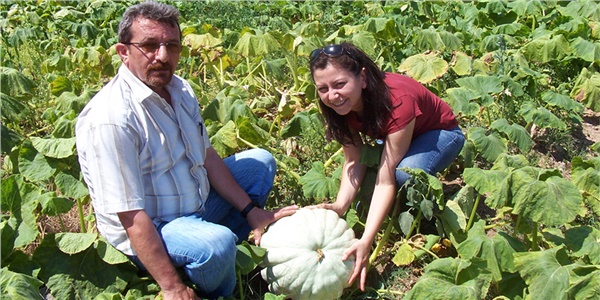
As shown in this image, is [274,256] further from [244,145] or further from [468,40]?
[468,40]

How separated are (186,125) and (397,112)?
3.12 ft

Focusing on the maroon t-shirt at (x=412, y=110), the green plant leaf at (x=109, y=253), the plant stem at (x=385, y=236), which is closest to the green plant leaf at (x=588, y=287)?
the plant stem at (x=385, y=236)

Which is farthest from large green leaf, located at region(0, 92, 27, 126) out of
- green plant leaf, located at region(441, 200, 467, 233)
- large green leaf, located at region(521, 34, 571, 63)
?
large green leaf, located at region(521, 34, 571, 63)

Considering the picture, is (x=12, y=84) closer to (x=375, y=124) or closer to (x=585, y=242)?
(x=375, y=124)

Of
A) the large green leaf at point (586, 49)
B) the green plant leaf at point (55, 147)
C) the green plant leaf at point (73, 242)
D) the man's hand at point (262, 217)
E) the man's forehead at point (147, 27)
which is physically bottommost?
the large green leaf at point (586, 49)

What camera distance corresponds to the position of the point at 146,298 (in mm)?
3002

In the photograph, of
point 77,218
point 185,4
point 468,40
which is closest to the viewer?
point 77,218

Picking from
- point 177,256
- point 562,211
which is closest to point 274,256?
point 177,256

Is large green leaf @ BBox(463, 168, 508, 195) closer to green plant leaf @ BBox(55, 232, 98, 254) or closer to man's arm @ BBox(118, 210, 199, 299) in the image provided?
man's arm @ BBox(118, 210, 199, 299)

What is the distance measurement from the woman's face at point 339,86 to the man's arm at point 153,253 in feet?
3.16

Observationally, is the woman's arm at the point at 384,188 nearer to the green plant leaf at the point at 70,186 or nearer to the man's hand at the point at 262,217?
the man's hand at the point at 262,217

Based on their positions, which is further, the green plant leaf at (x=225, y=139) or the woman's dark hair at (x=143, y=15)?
the green plant leaf at (x=225, y=139)

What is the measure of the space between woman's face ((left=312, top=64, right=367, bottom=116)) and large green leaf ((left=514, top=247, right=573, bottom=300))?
0.97 meters

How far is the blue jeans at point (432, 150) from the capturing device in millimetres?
3496
